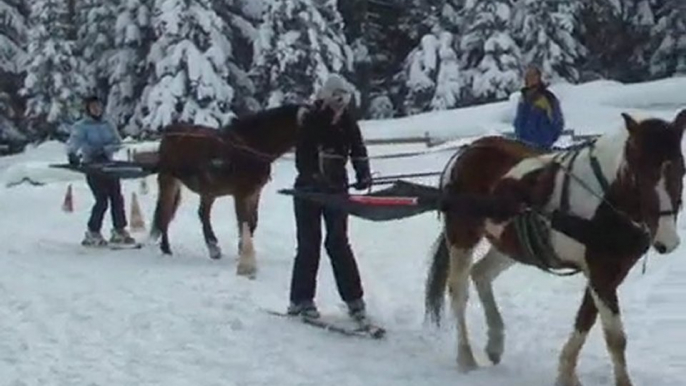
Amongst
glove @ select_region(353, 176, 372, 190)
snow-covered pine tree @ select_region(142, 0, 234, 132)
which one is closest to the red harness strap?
glove @ select_region(353, 176, 372, 190)

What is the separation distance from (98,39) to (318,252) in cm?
2889

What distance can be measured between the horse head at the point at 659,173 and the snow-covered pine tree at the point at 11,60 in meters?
33.8

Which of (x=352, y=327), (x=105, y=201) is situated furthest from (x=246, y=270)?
(x=105, y=201)

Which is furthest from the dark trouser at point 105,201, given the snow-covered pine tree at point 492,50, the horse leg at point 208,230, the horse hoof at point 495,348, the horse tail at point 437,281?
the snow-covered pine tree at point 492,50

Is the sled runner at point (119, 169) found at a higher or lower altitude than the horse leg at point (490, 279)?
lower

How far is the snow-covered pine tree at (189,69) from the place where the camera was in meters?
33.4

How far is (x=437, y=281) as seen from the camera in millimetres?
8445

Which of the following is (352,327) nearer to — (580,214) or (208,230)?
(580,214)

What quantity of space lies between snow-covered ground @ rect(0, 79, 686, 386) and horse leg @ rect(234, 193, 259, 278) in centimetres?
Result: 19

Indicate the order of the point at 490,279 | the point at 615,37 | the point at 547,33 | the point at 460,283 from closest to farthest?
the point at 460,283
the point at 490,279
the point at 547,33
the point at 615,37

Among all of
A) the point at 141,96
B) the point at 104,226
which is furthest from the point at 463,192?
the point at 141,96

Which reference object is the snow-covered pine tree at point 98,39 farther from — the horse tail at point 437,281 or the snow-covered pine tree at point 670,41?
the horse tail at point 437,281

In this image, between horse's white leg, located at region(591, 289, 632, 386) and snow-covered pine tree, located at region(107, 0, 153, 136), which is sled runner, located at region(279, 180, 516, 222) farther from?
snow-covered pine tree, located at region(107, 0, 153, 136)

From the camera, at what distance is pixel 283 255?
44.4ft
